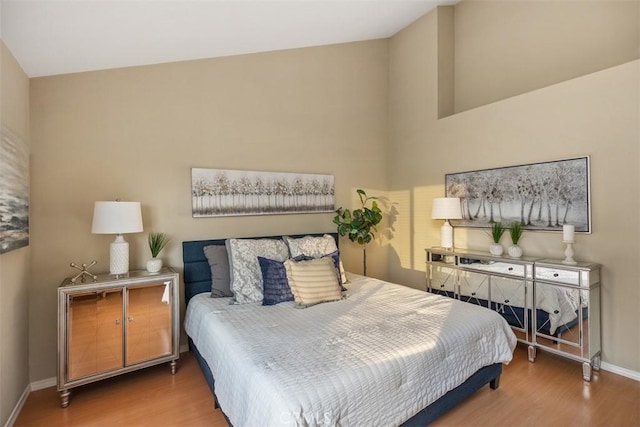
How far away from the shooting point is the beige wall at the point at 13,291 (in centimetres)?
192

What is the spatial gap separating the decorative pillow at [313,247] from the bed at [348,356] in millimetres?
541

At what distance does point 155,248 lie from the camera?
2.76 meters

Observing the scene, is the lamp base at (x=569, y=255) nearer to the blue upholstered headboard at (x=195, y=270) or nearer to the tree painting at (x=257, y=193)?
the tree painting at (x=257, y=193)

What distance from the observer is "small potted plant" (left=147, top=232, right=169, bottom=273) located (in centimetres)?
262

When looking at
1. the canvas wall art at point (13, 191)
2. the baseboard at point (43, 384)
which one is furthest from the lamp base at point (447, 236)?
the baseboard at point (43, 384)

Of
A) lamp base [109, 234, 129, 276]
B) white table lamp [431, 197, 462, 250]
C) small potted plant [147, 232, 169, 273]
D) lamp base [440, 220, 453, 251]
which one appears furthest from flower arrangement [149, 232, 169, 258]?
lamp base [440, 220, 453, 251]

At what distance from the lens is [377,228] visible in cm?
453

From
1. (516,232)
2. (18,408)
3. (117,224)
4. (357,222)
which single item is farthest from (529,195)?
(18,408)

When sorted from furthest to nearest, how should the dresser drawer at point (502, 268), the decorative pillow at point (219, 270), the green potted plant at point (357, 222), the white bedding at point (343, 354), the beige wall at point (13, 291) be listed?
1. the green potted plant at point (357, 222)
2. the dresser drawer at point (502, 268)
3. the decorative pillow at point (219, 270)
4. the beige wall at point (13, 291)
5. the white bedding at point (343, 354)

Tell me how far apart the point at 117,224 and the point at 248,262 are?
1047 mm

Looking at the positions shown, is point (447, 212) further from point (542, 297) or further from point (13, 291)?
point (13, 291)

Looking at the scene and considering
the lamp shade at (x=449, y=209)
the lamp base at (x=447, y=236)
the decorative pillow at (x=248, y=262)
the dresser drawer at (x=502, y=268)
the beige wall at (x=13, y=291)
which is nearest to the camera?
the beige wall at (x=13, y=291)

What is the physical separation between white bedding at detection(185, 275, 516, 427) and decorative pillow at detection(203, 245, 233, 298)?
0.15 metres

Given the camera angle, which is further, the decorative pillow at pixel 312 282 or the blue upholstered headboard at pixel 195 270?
the blue upholstered headboard at pixel 195 270
